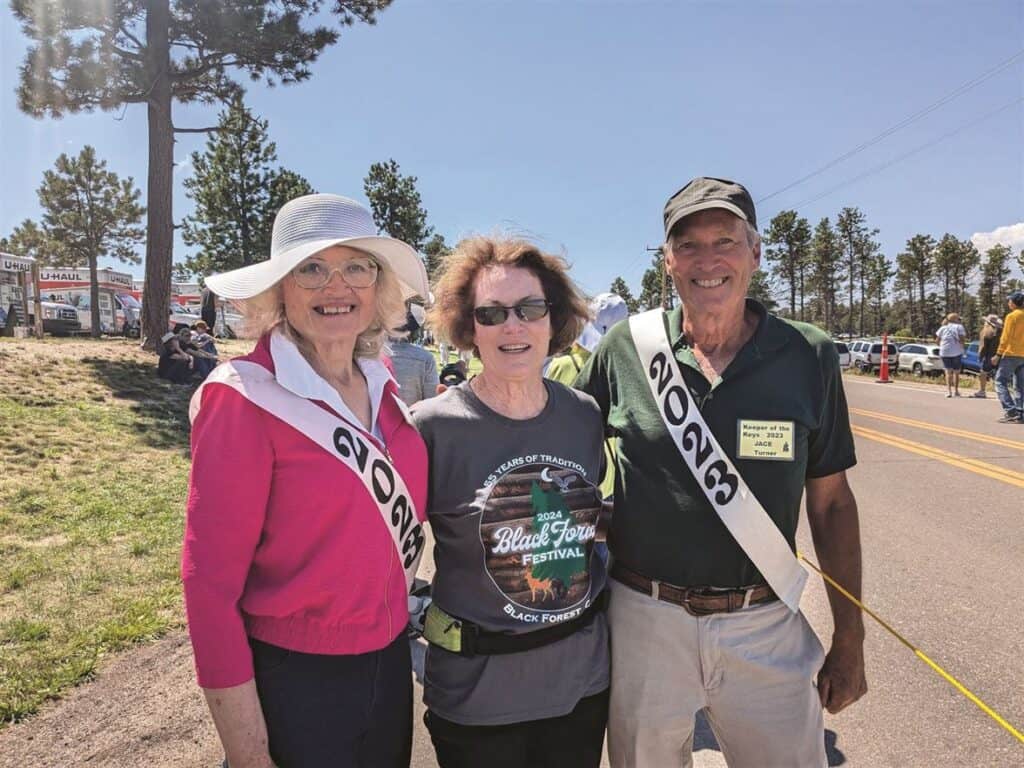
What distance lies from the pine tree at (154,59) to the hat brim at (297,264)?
554 inches

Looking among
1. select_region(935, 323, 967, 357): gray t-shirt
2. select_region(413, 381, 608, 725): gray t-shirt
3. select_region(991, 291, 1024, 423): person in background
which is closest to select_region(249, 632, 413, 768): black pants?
select_region(413, 381, 608, 725): gray t-shirt

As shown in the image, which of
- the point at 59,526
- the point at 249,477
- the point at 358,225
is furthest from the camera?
the point at 59,526

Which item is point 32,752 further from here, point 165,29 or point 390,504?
point 165,29

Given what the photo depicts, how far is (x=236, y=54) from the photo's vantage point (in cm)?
1404

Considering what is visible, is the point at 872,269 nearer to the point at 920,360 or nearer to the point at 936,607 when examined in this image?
the point at 920,360

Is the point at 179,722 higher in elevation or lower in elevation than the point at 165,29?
lower

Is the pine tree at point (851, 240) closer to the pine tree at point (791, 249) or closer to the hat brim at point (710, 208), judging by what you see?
the pine tree at point (791, 249)

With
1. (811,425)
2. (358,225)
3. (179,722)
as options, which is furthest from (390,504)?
(179,722)

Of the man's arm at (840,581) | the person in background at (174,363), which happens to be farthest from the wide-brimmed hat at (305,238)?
the person in background at (174,363)

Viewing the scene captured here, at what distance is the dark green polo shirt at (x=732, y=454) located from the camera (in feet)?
6.14

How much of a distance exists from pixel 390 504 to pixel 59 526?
5201 mm

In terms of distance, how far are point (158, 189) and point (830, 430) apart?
→ 51.1ft

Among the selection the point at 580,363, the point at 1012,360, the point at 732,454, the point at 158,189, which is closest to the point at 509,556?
the point at 732,454

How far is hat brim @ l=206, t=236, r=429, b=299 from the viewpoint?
5.64 feet
